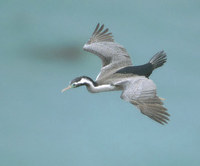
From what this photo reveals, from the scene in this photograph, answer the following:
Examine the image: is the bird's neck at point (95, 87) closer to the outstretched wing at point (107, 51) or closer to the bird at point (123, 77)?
the bird at point (123, 77)

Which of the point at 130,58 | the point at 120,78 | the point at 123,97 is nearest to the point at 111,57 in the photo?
the point at 130,58

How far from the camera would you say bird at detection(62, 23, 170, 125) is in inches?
265

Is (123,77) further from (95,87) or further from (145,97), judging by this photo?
(145,97)

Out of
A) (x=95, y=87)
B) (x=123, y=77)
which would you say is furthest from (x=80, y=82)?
(x=123, y=77)

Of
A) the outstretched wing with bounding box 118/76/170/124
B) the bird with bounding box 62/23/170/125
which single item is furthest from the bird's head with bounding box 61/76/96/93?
the outstretched wing with bounding box 118/76/170/124

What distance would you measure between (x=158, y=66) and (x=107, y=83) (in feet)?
3.58

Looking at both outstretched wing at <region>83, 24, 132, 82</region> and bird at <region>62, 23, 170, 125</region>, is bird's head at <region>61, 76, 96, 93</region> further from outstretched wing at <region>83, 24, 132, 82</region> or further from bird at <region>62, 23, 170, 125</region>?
outstretched wing at <region>83, 24, 132, 82</region>

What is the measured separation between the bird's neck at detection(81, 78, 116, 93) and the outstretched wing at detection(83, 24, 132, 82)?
438 mm

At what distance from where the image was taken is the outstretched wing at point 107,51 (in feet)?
26.6

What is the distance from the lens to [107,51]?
27.7 feet

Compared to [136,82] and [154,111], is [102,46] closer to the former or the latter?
[136,82]

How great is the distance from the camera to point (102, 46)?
859 cm

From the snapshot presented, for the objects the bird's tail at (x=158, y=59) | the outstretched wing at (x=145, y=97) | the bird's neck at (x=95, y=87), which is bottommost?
the outstretched wing at (x=145, y=97)

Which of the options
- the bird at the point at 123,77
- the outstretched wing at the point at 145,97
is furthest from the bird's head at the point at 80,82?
the outstretched wing at the point at 145,97
